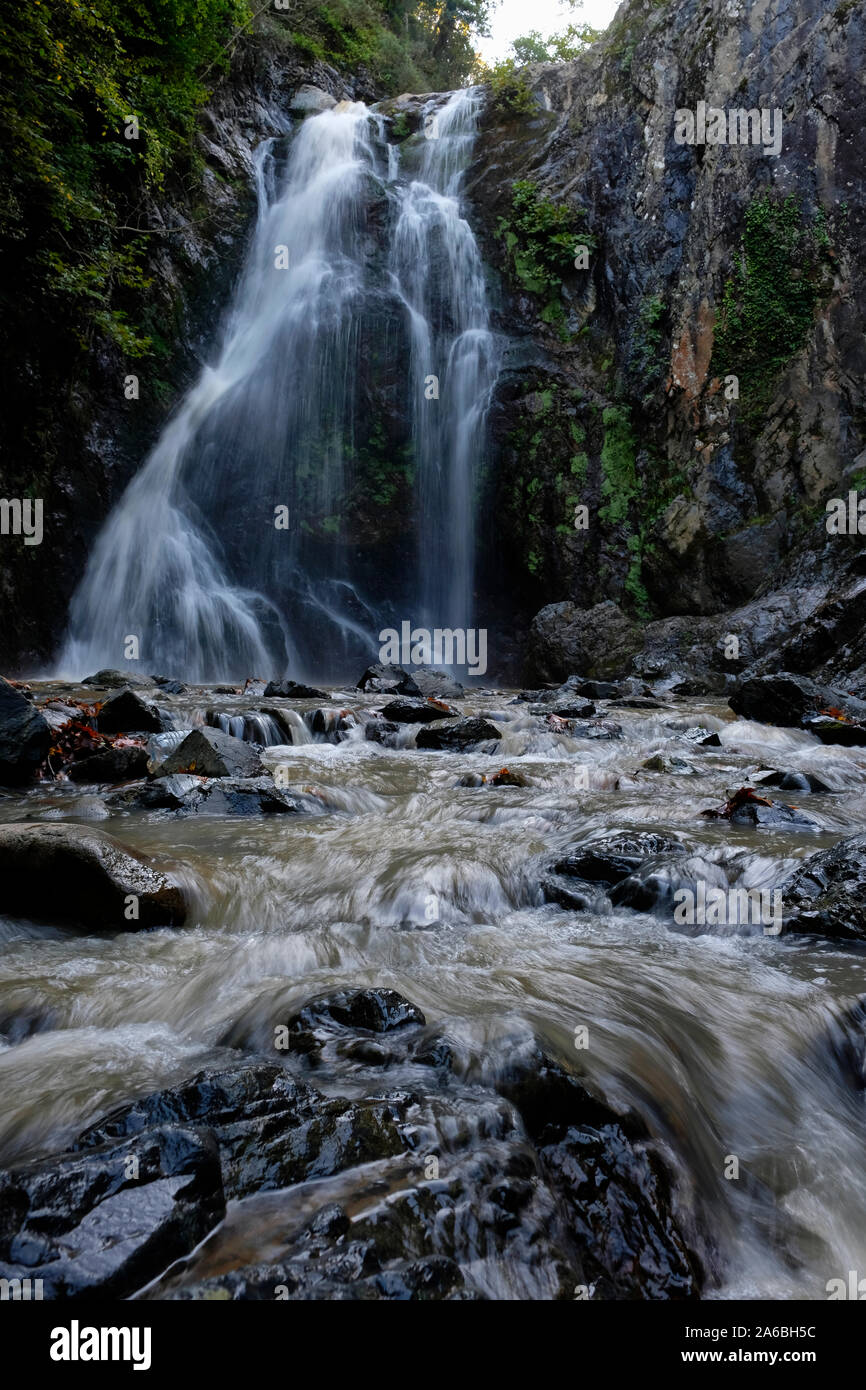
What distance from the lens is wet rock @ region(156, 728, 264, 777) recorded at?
6.10 metres

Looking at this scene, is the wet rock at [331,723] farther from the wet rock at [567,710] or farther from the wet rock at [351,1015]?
the wet rock at [351,1015]

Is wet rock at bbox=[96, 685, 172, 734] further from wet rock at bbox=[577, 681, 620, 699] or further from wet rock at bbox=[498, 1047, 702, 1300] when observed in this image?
wet rock at bbox=[577, 681, 620, 699]

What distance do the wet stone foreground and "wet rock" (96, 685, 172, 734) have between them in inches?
54.9

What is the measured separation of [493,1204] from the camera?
1.70 meters

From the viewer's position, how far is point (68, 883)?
11.1 ft

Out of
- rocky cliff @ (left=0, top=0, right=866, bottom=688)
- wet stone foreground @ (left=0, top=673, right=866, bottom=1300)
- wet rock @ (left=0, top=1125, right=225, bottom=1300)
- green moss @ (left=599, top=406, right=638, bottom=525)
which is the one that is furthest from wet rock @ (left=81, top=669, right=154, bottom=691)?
wet rock @ (left=0, top=1125, right=225, bottom=1300)

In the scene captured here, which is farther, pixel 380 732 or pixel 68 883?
pixel 380 732

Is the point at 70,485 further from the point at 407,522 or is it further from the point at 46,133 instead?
the point at 407,522

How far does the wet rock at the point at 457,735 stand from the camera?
8.07m

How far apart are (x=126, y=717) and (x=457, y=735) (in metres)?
3.34

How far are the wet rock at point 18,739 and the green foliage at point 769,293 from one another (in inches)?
514

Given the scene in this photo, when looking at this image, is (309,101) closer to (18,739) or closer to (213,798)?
(18,739)

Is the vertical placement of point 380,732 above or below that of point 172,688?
below

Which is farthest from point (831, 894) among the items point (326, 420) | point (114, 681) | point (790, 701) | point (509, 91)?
point (509, 91)
